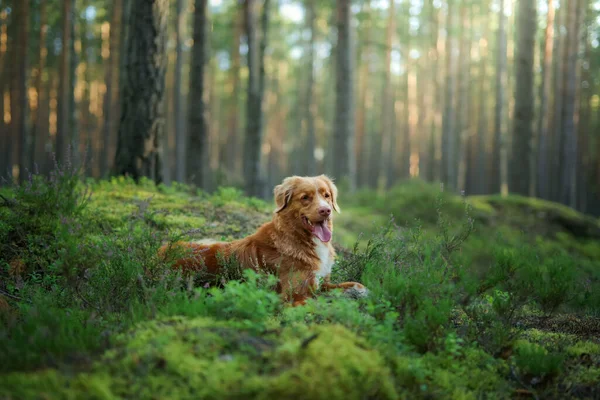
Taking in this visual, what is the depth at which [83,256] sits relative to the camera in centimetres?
423

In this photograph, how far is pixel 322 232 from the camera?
5.05 metres

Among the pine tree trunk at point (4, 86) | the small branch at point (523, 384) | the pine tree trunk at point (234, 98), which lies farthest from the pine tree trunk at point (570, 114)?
the pine tree trunk at point (4, 86)

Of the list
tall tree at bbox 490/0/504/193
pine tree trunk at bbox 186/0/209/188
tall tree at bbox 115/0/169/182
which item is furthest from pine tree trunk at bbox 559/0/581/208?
tall tree at bbox 115/0/169/182

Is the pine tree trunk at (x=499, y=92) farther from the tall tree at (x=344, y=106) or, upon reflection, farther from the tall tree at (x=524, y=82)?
the tall tree at (x=344, y=106)

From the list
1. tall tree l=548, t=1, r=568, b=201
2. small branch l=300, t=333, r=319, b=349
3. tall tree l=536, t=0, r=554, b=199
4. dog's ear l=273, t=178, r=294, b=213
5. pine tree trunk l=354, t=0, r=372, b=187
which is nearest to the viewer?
small branch l=300, t=333, r=319, b=349

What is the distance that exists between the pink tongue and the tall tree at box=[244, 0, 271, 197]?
1040 cm

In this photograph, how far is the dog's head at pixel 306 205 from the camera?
4.96 m

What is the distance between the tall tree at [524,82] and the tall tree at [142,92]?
35.6 ft

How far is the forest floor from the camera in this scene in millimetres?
2846

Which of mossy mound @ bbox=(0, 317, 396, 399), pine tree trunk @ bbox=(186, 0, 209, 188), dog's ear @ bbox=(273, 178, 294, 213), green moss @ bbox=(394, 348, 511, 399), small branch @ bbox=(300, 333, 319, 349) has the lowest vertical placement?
green moss @ bbox=(394, 348, 511, 399)

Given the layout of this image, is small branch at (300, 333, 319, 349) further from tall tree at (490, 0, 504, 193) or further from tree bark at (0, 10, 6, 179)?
tree bark at (0, 10, 6, 179)

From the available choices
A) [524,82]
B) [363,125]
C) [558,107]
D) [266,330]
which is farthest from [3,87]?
[266,330]

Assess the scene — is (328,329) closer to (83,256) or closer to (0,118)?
Result: (83,256)

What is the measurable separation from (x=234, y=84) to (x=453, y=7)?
15180 mm
